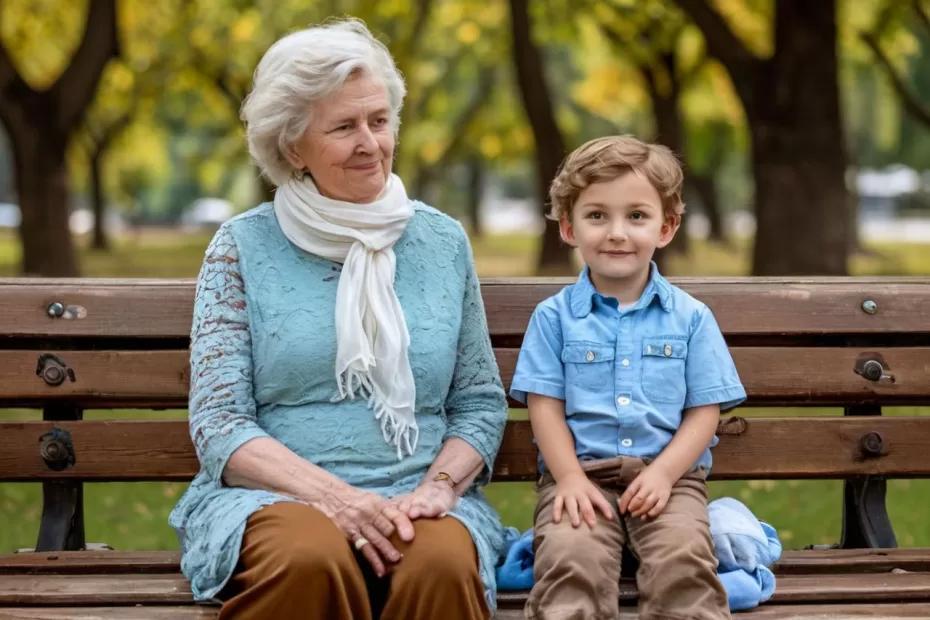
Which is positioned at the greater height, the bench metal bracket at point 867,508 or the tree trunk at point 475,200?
the tree trunk at point 475,200

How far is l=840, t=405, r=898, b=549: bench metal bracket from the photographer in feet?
13.6

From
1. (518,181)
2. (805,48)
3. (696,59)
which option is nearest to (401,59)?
(696,59)

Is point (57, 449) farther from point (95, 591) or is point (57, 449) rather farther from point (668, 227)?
point (668, 227)

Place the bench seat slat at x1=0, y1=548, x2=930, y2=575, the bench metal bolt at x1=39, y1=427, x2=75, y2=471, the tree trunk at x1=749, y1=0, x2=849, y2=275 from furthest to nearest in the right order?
the tree trunk at x1=749, y1=0, x2=849, y2=275, the bench metal bolt at x1=39, y1=427, x2=75, y2=471, the bench seat slat at x1=0, y1=548, x2=930, y2=575

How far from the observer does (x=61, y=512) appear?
4117 millimetres

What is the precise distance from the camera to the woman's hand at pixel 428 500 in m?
3.37

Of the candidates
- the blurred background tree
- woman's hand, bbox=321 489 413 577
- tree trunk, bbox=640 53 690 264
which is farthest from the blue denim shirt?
tree trunk, bbox=640 53 690 264

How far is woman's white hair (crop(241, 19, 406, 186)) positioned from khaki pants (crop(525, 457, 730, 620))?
1.16m

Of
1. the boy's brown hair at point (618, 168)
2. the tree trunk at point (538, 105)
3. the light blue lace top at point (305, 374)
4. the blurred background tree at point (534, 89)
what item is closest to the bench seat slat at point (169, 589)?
the light blue lace top at point (305, 374)

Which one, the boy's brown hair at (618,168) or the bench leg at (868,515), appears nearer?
the boy's brown hair at (618,168)

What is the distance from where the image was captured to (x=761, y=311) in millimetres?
4141

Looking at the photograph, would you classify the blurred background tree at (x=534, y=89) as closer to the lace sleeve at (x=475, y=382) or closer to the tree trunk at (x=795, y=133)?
the tree trunk at (x=795, y=133)

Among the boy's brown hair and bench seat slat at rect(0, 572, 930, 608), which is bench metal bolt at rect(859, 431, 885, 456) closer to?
bench seat slat at rect(0, 572, 930, 608)

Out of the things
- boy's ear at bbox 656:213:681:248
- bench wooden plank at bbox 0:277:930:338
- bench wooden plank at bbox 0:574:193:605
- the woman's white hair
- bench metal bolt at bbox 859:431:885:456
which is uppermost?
the woman's white hair
